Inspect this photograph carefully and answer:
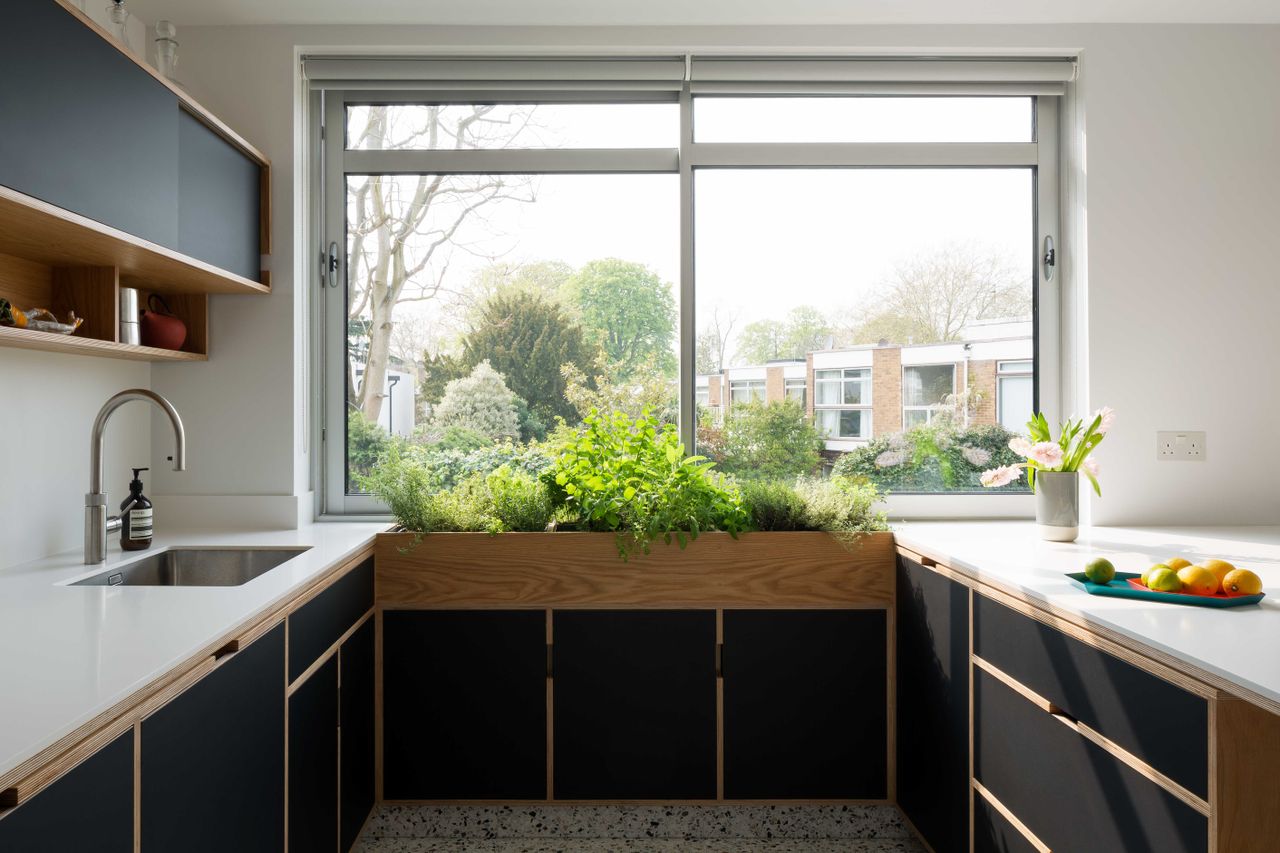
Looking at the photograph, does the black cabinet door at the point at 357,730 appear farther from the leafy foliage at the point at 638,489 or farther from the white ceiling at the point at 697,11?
the white ceiling at the point at 697,11

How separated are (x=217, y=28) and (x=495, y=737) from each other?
8.00 feet

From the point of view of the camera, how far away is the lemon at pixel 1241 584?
1481 millimetres

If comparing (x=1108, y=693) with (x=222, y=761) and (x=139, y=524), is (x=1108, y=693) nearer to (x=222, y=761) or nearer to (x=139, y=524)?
(x=222, y=761)

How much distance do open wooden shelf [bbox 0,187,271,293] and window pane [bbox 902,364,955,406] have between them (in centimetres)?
218

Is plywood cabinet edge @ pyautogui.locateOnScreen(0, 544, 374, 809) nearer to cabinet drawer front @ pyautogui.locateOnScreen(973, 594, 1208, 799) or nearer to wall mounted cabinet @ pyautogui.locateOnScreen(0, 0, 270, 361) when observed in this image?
wall mounted cabinet @ pyautogui.locateOnScreen(0, 0, 270, 361)

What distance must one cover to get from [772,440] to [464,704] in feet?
4.39

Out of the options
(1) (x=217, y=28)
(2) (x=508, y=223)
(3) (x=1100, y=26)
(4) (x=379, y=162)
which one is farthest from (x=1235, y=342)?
(1) (x=217, y=28)

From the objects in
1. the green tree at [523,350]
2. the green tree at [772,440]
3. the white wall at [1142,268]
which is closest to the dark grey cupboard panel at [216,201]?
the white wall at [1142,268]

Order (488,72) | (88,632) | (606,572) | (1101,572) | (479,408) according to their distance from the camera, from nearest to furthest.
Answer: (88,632) < (1101,572) < (606,572) < (488,72) < (479,408)

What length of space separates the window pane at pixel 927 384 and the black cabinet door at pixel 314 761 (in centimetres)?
203

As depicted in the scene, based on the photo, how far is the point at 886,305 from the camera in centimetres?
282

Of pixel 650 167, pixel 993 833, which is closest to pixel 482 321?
pixel 650 167

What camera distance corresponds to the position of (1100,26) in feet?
8.66

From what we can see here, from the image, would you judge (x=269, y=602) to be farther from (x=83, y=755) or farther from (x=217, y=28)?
(x=217, y=28)
